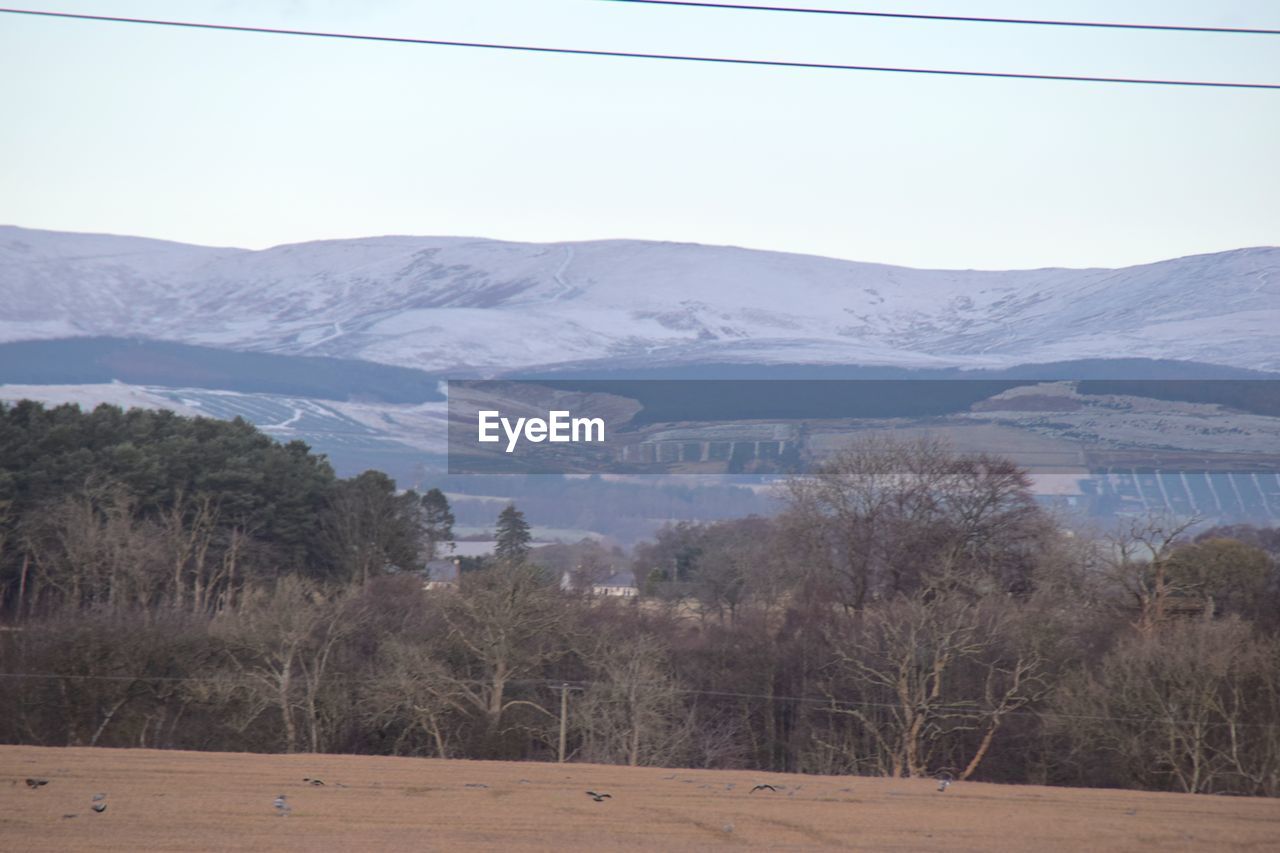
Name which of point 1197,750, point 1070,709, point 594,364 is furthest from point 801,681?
point 594,364

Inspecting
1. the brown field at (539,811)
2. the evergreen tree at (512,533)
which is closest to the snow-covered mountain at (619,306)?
the evergreen tree at (512,533)

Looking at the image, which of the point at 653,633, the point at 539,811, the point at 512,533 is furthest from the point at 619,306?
the point at 539,811

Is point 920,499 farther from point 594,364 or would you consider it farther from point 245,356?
point 245,356

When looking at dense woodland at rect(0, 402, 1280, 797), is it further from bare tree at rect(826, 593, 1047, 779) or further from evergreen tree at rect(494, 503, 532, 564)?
evergreen tree at rect(494, 503, 532, 564)

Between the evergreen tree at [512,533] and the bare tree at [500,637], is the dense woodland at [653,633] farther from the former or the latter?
the evergreen tree at [512,533]

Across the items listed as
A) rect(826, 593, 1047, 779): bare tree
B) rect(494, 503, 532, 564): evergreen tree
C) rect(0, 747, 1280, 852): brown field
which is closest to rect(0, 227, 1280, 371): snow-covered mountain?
rect(494, 503, 532, 564): evergreen tree

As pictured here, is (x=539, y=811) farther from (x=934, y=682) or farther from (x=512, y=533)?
(x=512, y=533)

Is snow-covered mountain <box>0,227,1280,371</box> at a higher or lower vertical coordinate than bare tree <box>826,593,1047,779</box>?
higher
